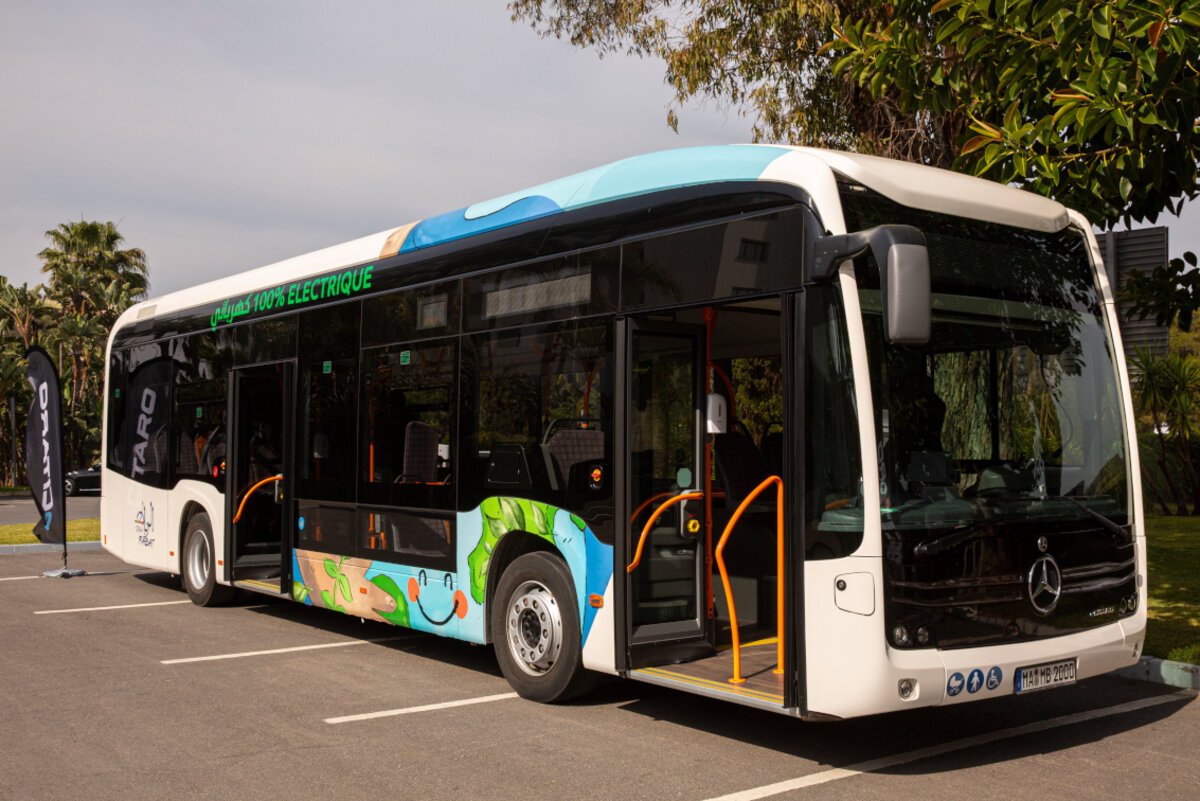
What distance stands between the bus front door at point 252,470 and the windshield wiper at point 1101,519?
24.0ft

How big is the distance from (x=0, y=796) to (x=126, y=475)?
8.65m

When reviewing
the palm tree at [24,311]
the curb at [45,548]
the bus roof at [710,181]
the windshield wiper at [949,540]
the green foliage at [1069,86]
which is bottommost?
the curb at [45,548]

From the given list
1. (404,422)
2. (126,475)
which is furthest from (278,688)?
(126,475)

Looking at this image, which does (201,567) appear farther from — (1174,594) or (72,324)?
(72,324)

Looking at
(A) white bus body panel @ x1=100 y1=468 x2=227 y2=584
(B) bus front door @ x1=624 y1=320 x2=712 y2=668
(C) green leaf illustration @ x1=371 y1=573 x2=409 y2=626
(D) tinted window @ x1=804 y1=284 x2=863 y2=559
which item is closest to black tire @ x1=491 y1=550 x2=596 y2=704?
(B) bus front door @ x1=624 y1=320 x2=712 y2=668

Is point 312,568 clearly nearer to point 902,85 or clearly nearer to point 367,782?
point 367,782

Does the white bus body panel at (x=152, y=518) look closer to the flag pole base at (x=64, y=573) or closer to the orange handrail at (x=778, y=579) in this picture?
the flag pole base at (x=64, y=573)

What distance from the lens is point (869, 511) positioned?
18.5 feet

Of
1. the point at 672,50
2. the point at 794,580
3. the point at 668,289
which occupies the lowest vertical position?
the point at 794,580

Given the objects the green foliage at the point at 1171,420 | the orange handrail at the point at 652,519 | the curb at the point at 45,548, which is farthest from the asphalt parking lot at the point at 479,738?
the green foliage at the point at 1171,420

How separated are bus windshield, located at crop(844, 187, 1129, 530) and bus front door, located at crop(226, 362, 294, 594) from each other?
7011mm

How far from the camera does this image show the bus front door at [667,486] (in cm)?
704

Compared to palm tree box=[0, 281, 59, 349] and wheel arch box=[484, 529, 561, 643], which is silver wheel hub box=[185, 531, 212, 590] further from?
palm tree box=[0, 281, 59, 349]

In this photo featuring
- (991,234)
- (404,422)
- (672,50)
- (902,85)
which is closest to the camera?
(991,234)
